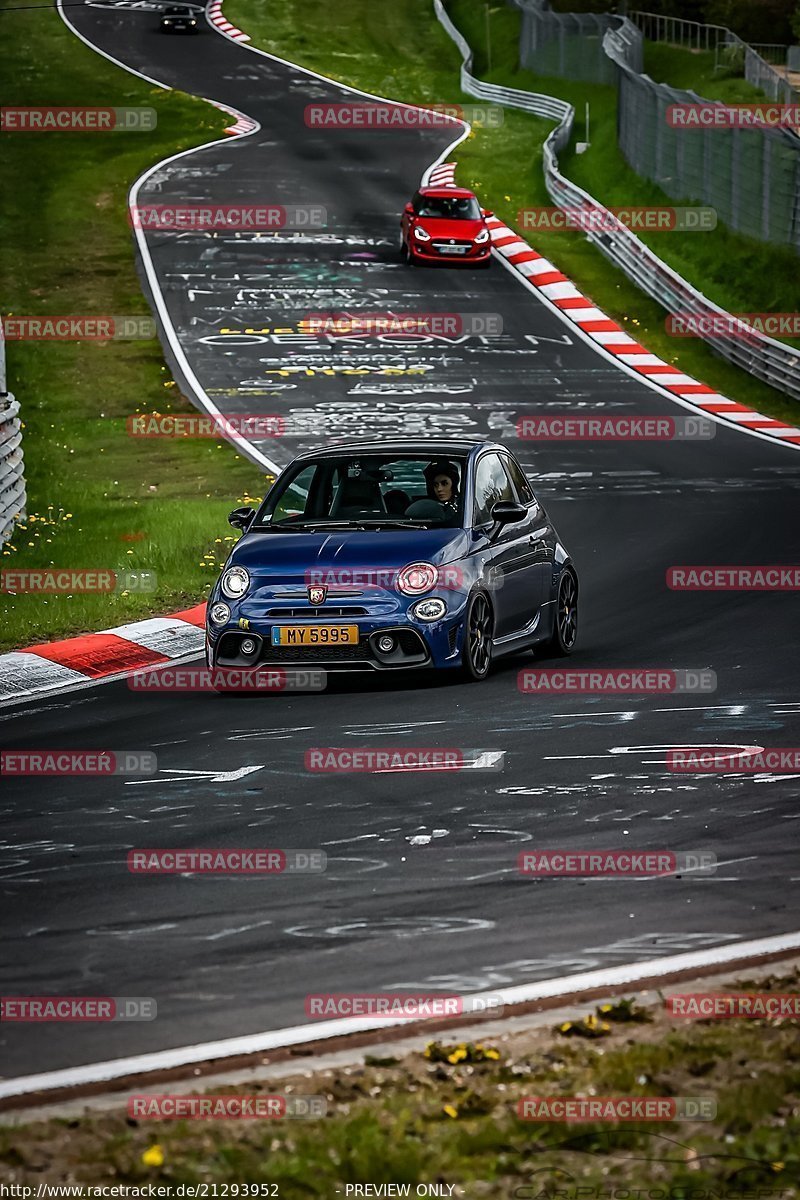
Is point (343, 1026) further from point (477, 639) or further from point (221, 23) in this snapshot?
point (221, 23)

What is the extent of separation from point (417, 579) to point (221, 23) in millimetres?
65132

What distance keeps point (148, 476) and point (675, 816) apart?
52.2ft

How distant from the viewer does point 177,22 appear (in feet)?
231

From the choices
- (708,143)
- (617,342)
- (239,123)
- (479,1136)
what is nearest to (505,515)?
(479,1136)

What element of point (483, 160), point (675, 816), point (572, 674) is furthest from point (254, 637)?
point (483, 160)

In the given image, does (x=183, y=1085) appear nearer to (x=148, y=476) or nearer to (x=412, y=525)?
(x=412, y=525)

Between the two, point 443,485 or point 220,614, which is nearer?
point 220,614

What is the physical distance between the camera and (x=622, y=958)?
6.90 meters

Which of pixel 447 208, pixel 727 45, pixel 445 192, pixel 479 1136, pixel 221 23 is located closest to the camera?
pixel 479 1136

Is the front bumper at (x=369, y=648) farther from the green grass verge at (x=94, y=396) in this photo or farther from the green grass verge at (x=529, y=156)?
the green grass verge at (x=529, y=156)

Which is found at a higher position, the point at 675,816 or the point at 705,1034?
the point at 705,1034

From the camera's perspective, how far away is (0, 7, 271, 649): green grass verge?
17.9m

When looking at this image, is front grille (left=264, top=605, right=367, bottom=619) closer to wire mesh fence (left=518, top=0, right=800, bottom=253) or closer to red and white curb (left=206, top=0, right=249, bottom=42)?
wire mesh fence (left=518, top=0, right=800, bottom=253)

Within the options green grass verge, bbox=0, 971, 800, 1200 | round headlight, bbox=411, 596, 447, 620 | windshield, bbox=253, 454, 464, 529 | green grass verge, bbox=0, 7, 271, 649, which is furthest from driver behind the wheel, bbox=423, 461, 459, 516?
green grass verge, bbox=0, 971, 800, 1200
